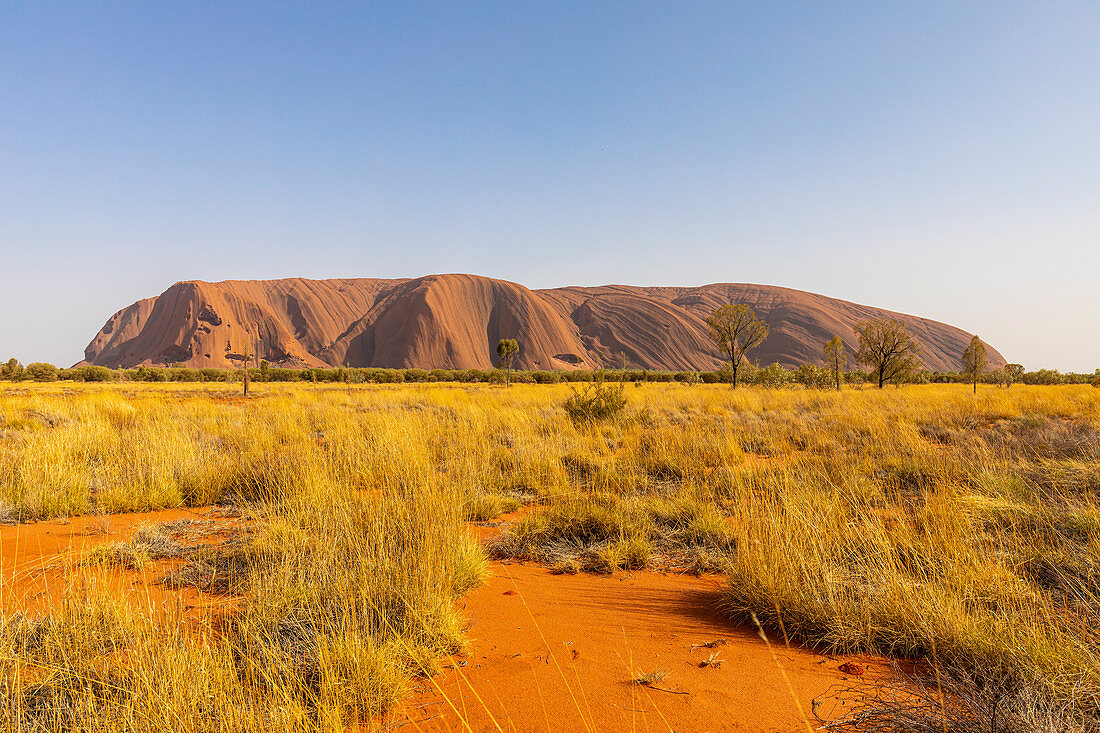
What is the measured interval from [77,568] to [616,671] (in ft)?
14.1

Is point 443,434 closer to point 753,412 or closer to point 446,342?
point 753,412

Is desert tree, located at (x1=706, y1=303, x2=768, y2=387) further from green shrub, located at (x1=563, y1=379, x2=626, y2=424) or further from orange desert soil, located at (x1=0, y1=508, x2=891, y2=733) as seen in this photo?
orange desert soil, located at (x1=0, y1=508, x2=891, y2=733)

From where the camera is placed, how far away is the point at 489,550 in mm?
4664

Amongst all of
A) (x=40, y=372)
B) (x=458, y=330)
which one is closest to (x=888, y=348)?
(x=40, y=372)

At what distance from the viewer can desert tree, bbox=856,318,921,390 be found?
33.5 meters

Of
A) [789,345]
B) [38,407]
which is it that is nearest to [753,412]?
[38,407]

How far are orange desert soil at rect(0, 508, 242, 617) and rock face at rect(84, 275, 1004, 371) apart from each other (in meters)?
90.4

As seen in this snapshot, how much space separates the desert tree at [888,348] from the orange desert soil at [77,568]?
38633 millimetres

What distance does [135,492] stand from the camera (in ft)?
19.2

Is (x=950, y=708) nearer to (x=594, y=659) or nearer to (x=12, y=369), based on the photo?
(x=594, y=659)

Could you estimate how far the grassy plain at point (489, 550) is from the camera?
2086 millimetres

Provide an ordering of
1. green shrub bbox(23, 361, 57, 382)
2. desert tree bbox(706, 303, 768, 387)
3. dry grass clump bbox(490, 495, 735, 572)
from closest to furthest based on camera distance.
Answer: dry grass clump bbox(490, 495, 735, 572)
desert tree bbox(706, 303, 768, 387)
green shrub bbox(23, 361, 57, 382)

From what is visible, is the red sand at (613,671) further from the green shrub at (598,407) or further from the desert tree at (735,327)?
the desert tree at (735,327)

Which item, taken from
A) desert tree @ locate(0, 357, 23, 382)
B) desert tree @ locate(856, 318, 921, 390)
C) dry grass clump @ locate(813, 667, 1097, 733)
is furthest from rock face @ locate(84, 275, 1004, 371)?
dry grass clump @ locate(813, 667, 1097, 733)
